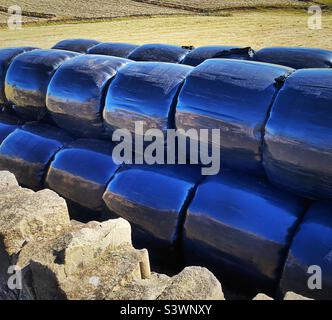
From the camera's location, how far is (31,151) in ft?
10.5

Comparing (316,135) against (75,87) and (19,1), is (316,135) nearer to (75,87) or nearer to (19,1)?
(75,87)

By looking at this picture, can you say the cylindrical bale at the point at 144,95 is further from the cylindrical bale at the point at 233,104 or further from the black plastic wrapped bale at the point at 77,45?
the black plastic wrapped bale at the point at 77,45

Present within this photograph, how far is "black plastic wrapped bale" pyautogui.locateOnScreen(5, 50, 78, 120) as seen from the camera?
10.7 feet

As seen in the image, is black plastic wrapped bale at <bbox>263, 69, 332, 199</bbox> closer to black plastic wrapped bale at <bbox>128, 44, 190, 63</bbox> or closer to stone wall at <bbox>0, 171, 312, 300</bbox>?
stone wall at <bbox>0, 171, 312, 300</bbox>

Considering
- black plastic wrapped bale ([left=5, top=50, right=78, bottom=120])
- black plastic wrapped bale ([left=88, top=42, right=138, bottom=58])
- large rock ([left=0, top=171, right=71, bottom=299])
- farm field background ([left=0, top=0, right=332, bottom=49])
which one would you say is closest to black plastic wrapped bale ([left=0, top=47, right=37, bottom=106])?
black plastic wrapped bale ([left=5, top=50, right=78, bottom=120])

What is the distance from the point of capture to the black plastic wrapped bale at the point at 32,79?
10.7 feet

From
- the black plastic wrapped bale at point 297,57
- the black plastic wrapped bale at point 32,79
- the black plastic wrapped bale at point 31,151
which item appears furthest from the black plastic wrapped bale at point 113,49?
the black plastic wrapped bale at point 297,57

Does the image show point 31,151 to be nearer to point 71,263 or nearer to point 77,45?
point 77,45

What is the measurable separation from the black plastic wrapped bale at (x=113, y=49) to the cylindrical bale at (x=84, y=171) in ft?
3.19

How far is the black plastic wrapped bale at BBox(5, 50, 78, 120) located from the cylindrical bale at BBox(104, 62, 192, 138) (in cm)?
72

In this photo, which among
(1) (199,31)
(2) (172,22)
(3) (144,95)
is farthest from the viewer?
(2) (172,22)

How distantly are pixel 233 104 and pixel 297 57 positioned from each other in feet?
2.97

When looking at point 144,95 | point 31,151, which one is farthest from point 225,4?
point 144,95
